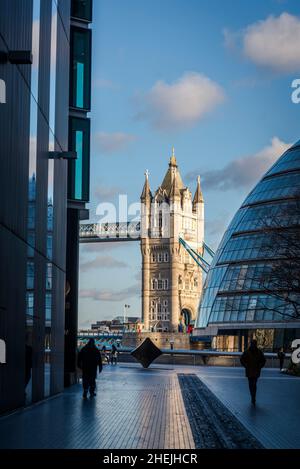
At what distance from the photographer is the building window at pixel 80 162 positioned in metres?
38.3

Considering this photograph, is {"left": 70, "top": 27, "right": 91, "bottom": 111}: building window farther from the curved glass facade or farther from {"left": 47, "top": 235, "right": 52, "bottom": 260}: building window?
the curved glass facade

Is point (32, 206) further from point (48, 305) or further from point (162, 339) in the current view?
point (162, 339)

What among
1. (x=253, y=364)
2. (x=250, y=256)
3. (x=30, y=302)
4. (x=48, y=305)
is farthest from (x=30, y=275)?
(x=250, y=256)

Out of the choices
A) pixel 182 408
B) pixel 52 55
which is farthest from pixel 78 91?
pixel 182 408

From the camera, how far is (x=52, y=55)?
99.1 feet

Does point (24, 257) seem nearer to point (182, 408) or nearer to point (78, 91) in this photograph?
point (182, 408)

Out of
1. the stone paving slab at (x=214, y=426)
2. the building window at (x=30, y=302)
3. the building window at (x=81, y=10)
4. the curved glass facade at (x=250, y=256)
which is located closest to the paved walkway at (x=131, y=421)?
the stone paving slab at (x=214, y=426)

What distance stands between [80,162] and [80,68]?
12.2 ft

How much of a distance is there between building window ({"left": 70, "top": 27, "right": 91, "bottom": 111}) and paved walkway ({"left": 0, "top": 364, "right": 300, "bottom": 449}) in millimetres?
11962

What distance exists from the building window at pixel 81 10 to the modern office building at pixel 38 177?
0.16 feet

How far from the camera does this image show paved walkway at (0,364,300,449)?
16391 mm

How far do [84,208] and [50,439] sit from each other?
22703 mm

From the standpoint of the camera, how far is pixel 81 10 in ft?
126
